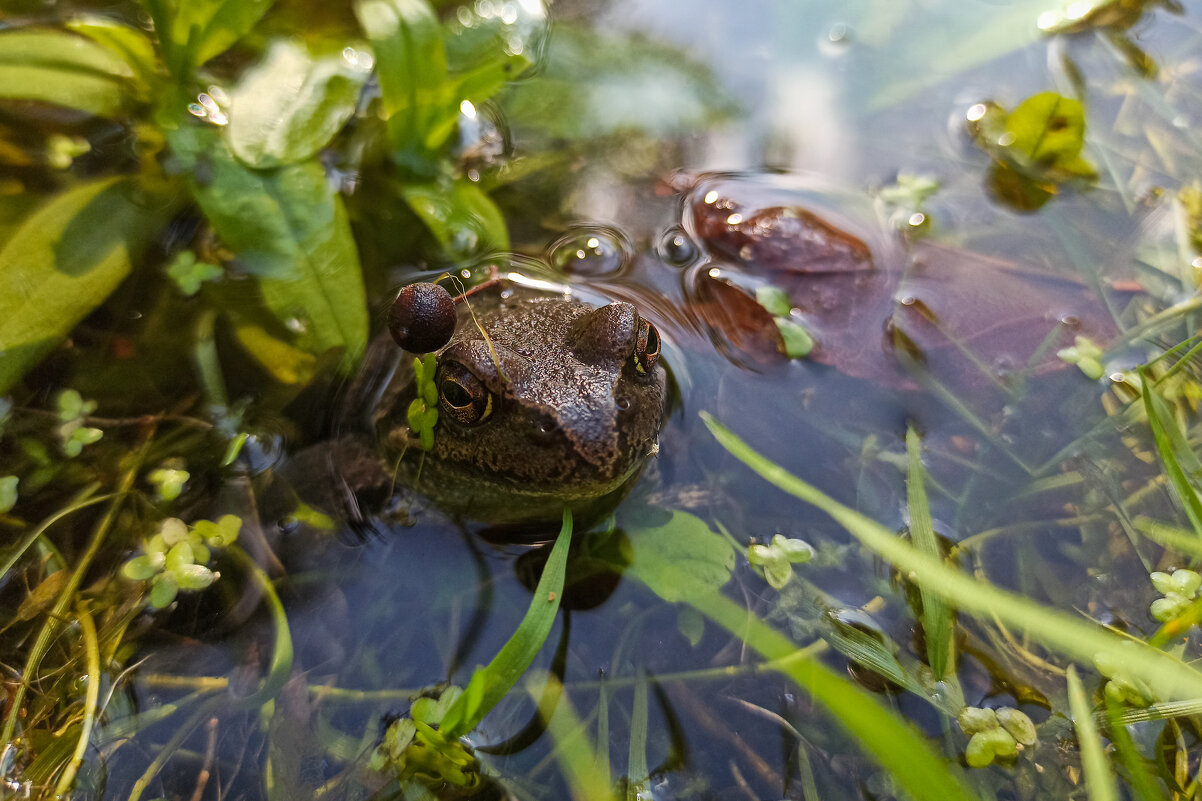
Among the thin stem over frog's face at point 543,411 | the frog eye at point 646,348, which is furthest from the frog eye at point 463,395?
the frog eye at point 646,348

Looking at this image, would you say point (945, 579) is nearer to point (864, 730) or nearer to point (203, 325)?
point (864, 730)

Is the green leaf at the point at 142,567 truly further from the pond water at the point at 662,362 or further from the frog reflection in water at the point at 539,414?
the frog reflection in water at the point at 539,414

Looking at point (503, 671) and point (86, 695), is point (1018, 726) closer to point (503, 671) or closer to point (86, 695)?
point (503, 671)

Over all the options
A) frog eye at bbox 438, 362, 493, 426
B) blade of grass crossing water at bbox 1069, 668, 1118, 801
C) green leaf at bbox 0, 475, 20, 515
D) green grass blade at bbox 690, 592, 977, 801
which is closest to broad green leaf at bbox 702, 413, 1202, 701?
blade of grass crossing water at bbox 1069, 668, 1118, 801

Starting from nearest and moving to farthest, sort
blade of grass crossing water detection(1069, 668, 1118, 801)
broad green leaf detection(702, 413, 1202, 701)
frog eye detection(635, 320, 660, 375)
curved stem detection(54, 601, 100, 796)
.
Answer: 1. blade of grass crossing water detection(1069, 668, 1118, 801)
2. broad green leaf detection(702, 413, 1202, 701)
3. curved stem detection(54, 601, 100, 796)
4. frog eye detection(635, 320, 660, 375)

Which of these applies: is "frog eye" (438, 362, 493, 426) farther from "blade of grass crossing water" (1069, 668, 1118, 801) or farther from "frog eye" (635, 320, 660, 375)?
"blade of grass crossing water" (1069, 668, 1118, 801)

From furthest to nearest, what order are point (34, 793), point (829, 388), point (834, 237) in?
point (834, 237), point (829, 388), point (34, 793)

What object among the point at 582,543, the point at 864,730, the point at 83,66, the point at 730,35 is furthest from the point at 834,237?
the point at 83,66
